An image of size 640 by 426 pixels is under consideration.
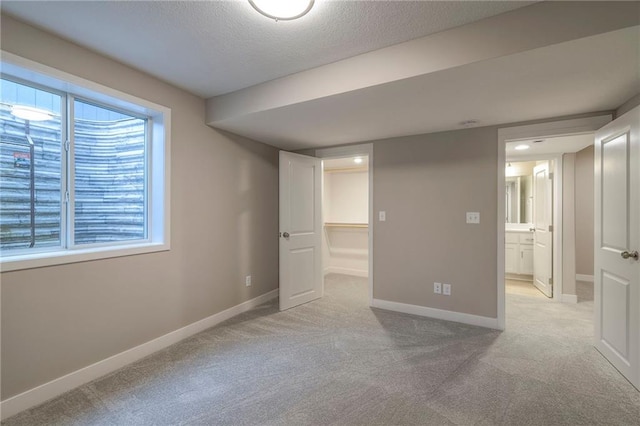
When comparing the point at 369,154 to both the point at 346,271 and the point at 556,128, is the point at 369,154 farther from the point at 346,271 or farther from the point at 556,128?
the point at 346,271

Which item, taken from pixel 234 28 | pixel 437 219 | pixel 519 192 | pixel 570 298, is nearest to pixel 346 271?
pixel 437 219

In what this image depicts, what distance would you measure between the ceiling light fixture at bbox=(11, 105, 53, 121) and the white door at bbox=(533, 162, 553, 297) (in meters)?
5.47

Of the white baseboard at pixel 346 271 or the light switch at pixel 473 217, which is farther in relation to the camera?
the white baseboard at pixel 346 271

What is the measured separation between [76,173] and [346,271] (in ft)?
14.1

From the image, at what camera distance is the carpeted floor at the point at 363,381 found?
1740 mm

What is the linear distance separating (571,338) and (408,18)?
3162 mm

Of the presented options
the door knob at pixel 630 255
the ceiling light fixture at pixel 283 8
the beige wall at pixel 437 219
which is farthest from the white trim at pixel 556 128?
the ceiling light fixture at pixel 283 8

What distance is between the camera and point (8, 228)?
6.11ft

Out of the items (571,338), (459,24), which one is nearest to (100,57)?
(459,24)

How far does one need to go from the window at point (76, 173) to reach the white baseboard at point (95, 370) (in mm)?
791

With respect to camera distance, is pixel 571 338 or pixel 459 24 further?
pixel 571 338

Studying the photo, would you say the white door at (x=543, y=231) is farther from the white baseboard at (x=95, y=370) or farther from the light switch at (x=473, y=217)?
the white baseboard at (x=95, y=370)

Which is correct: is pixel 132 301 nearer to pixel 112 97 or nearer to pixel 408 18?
pixel 112 97

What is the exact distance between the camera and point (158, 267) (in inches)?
101
